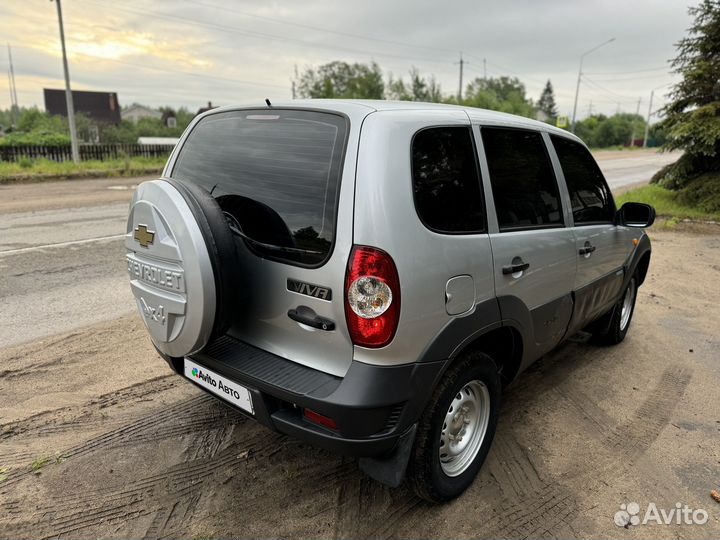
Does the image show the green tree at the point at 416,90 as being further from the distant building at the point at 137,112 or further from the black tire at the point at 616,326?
the distant building at the point at 137,112

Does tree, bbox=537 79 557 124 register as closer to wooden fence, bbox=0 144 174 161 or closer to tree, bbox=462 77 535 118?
tree, bbox=462 77 535 118

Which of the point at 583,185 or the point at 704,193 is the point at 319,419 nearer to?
the point at 583,185

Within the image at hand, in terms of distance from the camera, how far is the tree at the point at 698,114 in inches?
444

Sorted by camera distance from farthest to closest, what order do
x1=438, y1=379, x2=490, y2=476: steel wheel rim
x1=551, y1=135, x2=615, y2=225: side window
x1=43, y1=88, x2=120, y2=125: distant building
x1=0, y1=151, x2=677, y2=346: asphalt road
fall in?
x1=43, y1=88, x2=120, y2=125: distant building, x1=0, y1=151, x2=677, y2=346: asphalt road, x1=551, y1=135, x2=615, y2=225: side window, x1=438, y1=379, x2=490, y2=476: steel wheel rim

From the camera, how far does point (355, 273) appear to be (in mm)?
1964

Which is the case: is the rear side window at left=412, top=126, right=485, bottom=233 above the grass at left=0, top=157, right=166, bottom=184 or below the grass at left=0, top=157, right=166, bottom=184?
above

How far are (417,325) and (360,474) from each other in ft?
3.57

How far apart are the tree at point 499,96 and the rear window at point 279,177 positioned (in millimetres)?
29783

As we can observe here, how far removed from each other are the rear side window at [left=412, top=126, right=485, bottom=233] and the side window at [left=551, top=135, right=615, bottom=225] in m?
1.10

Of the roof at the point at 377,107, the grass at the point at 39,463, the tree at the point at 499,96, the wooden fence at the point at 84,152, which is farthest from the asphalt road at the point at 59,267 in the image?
the tree at the point at 499,96

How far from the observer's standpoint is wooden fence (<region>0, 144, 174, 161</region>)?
2105 cm

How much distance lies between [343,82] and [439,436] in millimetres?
56242

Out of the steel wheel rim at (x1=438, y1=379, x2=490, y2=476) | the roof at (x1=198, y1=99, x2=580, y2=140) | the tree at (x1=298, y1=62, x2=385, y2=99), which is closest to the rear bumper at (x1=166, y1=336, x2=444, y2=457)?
the steel wheel rim at (x1=438, y1=379, x2=490, y2=476)

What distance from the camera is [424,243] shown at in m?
2.06
